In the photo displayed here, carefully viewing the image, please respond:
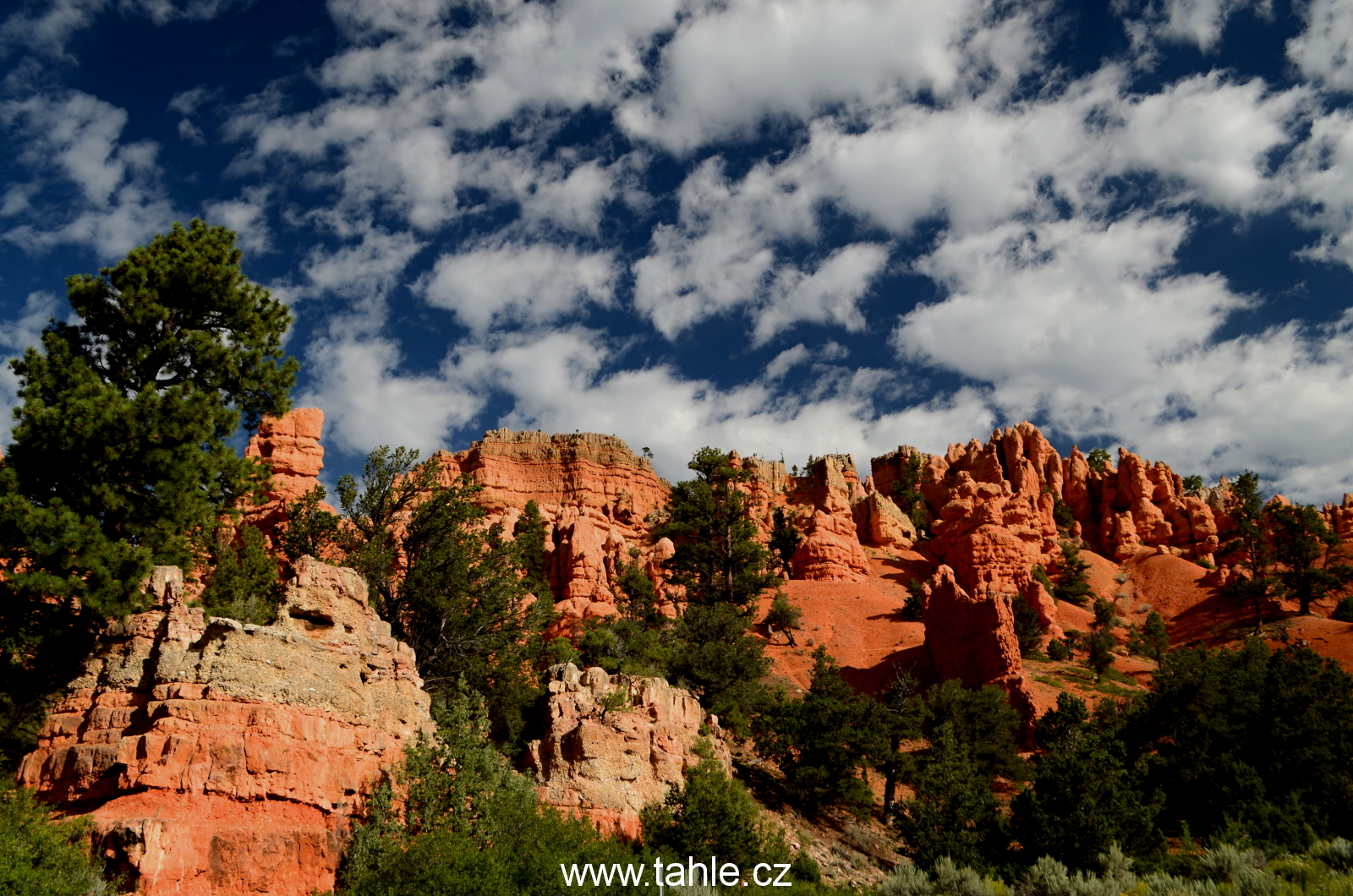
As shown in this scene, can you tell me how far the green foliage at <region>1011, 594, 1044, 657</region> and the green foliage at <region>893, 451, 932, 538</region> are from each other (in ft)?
104

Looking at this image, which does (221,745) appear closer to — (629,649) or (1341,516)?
(629,649)

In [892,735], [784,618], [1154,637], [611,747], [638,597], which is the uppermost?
[638,597]

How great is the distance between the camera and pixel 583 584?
52.1 m

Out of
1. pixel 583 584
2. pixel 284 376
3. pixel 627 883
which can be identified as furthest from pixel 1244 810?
pixel 583 584

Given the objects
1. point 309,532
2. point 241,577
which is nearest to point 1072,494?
point 309,532

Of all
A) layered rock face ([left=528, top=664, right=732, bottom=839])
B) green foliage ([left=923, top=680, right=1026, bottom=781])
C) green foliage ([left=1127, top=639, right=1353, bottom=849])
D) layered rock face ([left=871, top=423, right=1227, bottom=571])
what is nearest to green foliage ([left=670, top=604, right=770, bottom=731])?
green foliage ([left=923, top=680, right=1026, bottom=781])

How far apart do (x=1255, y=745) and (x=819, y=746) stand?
620 inches

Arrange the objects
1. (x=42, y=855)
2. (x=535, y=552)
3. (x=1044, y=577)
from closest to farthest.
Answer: (x=42, y=855), (x=535, y=552), (x=1044, y=577)

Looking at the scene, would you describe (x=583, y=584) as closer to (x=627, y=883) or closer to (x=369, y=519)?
(x=369, y=519)

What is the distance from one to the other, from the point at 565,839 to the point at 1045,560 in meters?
55.5

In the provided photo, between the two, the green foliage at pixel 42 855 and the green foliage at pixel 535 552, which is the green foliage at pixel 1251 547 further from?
the green foliage at pixel 42 855

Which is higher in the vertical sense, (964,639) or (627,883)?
(964,639)

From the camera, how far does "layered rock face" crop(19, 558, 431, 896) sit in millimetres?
11141

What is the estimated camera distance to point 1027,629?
45344 mm
